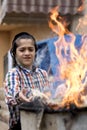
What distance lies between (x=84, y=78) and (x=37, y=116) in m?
0.75

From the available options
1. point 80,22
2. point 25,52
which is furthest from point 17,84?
point 80,22

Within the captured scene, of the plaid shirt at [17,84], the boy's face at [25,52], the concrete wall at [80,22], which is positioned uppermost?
the boy's face at [25,52]

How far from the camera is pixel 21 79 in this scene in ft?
14.5

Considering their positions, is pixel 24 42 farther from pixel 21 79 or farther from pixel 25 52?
pixel 21 79

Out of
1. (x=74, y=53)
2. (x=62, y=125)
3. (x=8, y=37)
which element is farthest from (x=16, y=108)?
(x=8, y=37)

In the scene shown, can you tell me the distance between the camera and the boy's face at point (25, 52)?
14.7 feet

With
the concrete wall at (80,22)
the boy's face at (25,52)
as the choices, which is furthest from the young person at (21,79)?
the concrete wall at (80,22)

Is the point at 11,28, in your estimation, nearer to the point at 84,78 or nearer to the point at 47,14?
the point at 47,14

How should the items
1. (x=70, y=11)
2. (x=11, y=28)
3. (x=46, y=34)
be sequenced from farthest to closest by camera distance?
(x=11, y=28) → (x=46, y=34) → (x=70, y=11)

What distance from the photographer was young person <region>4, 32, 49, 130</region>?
436 centimetres

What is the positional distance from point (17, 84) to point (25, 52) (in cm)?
31

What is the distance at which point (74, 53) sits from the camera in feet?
18.6

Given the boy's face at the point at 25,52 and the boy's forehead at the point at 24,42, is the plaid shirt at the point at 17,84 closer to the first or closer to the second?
the boy's face at the point at 25,52

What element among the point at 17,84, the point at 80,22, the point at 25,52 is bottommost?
the point at 80,22
